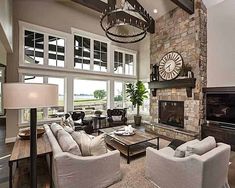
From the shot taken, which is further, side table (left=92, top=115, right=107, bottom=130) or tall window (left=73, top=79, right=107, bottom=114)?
tall window (left=73, top=79, right=107, bottom=114)

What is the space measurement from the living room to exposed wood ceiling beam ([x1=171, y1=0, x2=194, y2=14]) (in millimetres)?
52

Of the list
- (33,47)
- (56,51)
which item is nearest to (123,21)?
(56,51)

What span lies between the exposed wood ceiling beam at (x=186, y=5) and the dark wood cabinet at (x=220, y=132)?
3.67 m

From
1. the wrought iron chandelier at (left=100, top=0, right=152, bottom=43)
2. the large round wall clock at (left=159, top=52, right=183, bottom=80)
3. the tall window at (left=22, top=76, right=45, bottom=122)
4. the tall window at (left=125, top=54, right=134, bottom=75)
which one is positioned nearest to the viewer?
the wrought iron chandelier at (left=100, top=0, right=152, bottom=43)

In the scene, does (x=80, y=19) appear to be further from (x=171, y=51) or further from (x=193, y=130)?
(x=193, y=130)

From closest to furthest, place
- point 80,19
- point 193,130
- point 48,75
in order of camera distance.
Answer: point 193,130
point 48,75
point 80,19

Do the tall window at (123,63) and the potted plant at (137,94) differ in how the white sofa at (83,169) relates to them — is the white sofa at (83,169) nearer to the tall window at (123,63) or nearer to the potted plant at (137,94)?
the potted plant at (137,94)

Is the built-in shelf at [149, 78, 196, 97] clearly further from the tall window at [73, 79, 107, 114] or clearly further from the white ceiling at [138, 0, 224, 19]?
the white ceiling at [138, 0, 224, 19]

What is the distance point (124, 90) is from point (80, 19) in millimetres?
3796

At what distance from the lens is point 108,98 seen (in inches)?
283

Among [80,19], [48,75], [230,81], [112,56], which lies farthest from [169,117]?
[80,19]

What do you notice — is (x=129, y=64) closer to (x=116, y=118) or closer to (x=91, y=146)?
(x=116, y=118)

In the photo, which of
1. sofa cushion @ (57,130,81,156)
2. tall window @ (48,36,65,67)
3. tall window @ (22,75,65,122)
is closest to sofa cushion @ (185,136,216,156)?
sofa cushion @ (57,130,81,156)

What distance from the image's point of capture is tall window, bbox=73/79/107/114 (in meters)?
6.36
